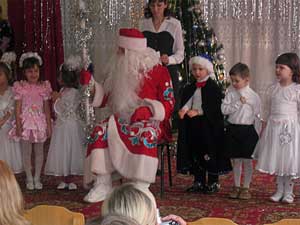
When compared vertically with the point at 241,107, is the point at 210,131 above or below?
below

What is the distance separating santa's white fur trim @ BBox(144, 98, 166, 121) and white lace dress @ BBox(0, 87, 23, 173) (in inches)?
51.8

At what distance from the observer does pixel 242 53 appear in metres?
→ 8.12

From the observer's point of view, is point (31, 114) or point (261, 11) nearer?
point (31, 114)

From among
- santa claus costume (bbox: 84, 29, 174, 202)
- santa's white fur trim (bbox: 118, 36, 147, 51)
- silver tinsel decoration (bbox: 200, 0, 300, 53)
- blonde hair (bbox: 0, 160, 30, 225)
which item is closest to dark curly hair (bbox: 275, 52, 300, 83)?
santa claus costume (bbox: 84, 29, 174, 202)

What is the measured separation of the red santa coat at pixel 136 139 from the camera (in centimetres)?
475

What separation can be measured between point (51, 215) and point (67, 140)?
272cm

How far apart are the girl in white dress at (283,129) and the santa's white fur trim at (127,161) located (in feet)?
2.97

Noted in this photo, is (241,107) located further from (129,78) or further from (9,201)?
(9,201)

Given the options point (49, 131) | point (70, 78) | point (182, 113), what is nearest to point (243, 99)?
point (182, 113)

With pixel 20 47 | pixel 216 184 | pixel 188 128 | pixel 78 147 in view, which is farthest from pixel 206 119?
pixel 20 47

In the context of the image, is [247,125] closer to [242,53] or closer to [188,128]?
[188,128]

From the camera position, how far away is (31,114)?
5.32m

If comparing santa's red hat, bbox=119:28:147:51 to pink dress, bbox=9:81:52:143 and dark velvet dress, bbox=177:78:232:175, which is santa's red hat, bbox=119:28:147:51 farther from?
pink dress, bbox=9:81:52:143

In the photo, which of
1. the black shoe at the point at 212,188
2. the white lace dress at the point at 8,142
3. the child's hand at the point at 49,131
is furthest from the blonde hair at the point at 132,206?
the white lace dress at the point at 8,142
